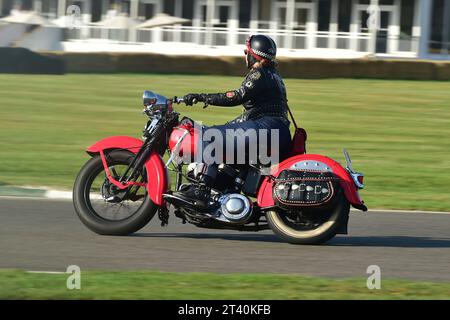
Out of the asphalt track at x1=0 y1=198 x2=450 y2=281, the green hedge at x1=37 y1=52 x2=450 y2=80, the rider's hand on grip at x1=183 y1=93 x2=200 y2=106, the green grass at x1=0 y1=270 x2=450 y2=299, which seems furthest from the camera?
the green hedge at x1=37 y1=52 x2=450 y2=80

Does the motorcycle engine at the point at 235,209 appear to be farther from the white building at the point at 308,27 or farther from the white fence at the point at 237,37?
the white fence at the point at 237,37

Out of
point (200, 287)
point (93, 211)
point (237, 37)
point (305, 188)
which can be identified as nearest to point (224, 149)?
point (305, 188)

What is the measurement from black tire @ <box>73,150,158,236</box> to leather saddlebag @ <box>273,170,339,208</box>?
1181 millimetres

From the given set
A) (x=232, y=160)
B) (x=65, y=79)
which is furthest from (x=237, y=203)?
(x=65, y=79)

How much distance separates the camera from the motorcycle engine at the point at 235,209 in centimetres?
830

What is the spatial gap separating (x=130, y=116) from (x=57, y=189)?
9.88 metres

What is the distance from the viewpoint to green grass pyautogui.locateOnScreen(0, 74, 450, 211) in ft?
43.7

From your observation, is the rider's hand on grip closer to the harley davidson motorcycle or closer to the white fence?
the harley davidson motorcycle

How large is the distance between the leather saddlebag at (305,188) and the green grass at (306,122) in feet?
9.93

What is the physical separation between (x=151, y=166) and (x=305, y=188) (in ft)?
4.39

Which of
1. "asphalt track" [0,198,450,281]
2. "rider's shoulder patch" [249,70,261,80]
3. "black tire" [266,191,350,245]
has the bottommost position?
"asphalt track" [0,198,450,281]

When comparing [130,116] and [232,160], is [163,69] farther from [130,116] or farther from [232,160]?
[232,160]

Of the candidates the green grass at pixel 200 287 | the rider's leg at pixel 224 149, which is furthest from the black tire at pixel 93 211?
the green grass at pixel 200 287

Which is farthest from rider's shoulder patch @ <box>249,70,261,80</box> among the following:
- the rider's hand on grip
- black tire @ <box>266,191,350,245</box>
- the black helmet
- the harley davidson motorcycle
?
black tire @ <box>266,191,350,245</box>
